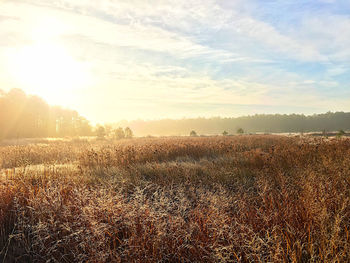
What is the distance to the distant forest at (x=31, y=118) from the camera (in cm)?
4056

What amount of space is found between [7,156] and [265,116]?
12867 cm

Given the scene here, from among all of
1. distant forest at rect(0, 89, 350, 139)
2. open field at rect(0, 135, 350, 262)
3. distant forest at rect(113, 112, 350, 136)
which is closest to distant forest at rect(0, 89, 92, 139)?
distant forest at rect(0, 89, 350, 139)

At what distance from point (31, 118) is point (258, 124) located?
106 m

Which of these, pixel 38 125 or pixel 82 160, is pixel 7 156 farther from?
pixel 38 125

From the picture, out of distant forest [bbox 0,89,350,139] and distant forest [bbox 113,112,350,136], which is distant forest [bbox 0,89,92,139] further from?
distant forest [bbox 113,112,350,136]

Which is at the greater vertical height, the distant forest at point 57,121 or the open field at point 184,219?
the distant forest at point 57,121

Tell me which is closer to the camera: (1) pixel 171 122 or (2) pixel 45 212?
(2) pixel 45 212

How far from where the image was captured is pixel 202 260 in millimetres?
2258

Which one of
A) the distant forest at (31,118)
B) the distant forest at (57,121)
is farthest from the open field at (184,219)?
the distant forest at (31,118)

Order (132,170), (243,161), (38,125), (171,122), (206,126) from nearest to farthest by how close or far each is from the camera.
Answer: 1. (132,170)
2. (243,161)
3. (38,125)
4. (206,126)
5. (171,122)

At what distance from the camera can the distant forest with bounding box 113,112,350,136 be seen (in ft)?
339

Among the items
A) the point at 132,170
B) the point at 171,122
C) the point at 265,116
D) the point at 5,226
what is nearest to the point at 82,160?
the point at 132,170

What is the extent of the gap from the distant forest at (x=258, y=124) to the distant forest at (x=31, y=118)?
201 ft

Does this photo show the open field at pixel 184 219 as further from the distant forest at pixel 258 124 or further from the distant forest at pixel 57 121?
the distant forest at pixel 258 124
